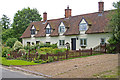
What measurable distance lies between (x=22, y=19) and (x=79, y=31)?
2833 centimetres

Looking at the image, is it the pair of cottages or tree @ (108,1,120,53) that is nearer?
tree @ (108,1,120,53)

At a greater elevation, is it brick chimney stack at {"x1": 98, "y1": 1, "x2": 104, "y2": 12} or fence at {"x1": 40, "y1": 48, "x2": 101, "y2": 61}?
brick chimney stack at {"x1": 98, "y1": 1, "x2": 104, "y2": 12}

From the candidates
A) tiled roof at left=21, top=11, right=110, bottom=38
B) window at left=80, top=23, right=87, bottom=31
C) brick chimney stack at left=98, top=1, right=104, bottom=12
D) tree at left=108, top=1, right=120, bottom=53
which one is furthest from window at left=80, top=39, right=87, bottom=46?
tree at left=108, top=1, right=120, bottom=53

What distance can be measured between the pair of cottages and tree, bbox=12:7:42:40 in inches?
592

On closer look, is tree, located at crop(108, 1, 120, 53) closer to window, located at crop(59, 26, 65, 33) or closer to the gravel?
the gravel

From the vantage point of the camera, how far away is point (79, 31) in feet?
104

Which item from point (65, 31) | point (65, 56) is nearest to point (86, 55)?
point (65, 56)

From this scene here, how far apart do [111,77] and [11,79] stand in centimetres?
A: 592

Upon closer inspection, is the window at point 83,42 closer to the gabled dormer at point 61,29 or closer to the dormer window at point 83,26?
the dormer window at point 83,26

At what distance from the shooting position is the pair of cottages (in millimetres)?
29020

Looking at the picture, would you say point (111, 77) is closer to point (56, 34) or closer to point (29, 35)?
point (56, 34)

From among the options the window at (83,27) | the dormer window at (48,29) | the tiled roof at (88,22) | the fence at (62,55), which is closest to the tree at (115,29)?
the fence at (62,55)

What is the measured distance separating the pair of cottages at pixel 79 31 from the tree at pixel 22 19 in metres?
15.0

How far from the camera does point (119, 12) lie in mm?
21484
